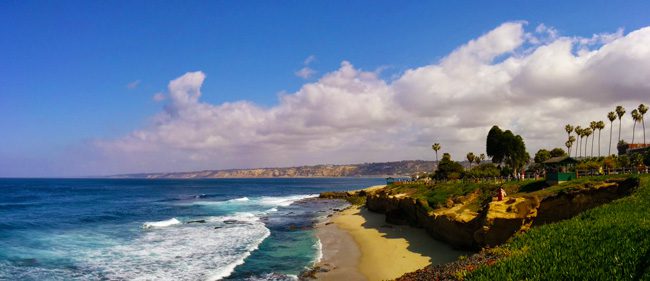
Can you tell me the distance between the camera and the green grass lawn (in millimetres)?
11703

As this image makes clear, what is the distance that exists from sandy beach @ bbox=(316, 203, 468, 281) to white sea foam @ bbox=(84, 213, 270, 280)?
6.30m

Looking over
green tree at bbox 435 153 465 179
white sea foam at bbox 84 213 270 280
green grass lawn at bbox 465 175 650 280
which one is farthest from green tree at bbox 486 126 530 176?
green grass lawn at bbox 465 175 650 280

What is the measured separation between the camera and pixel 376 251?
30516 millimetres

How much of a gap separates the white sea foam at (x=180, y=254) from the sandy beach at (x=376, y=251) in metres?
6.30

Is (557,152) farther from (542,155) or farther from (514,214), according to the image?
(514,214)

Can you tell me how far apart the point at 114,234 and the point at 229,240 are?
13539mm

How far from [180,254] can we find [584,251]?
26.3 m

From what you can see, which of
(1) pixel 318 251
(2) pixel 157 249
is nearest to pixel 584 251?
(1) pixel 318 251

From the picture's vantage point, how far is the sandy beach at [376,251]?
24.8 metres

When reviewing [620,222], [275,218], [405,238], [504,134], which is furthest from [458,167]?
[620,222]

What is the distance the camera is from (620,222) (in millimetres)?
16406

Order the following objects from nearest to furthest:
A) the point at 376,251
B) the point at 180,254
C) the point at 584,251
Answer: the point at 584,251, the point at 376,251, the point at 180,254

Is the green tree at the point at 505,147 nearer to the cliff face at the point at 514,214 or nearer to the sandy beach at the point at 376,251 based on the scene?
the sandy beach at the point at 376,251

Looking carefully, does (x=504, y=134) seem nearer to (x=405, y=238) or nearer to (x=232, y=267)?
(x=405, y=238)
